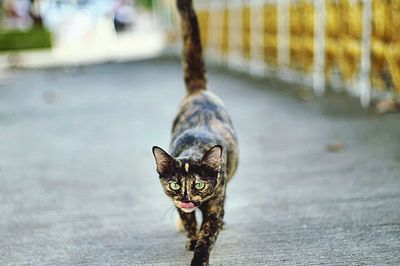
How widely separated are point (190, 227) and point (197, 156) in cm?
49

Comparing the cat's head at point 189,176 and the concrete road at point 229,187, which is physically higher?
the cat's head at point 189,176

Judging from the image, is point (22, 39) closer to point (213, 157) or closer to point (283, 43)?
point (283, 43)

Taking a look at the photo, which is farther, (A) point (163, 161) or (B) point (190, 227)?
(B) point (190, 227)

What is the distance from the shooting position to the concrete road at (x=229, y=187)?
3.27 meters

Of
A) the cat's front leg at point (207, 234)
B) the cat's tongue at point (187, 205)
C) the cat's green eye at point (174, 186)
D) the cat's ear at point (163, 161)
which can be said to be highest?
the cat's ear at point (163, 161)

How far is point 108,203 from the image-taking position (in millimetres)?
4270

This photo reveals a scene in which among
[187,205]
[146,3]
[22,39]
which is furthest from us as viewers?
[146,3]

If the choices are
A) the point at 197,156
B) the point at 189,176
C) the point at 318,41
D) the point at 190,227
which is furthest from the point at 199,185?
the point at 318,41

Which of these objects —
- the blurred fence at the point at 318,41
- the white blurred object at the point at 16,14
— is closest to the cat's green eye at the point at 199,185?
the blurred fence at the point at 318,41

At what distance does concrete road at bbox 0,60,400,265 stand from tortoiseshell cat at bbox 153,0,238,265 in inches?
7.6

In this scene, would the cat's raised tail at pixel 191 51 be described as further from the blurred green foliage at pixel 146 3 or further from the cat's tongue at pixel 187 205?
the blurred green foliage at pixel 146 3

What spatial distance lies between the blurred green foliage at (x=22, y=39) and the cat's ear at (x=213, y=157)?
17.6 m

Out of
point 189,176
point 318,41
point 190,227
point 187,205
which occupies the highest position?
point 189,176

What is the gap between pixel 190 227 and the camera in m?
3.33
